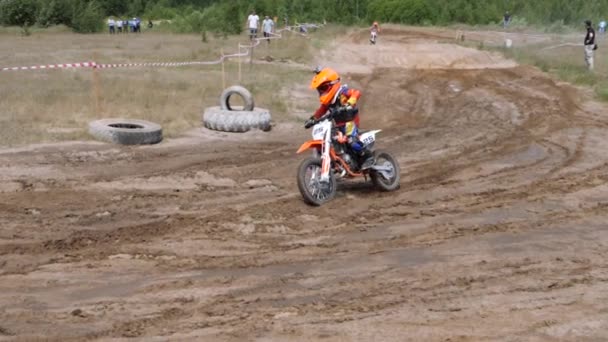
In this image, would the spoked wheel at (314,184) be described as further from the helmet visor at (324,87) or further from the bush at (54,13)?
the bush at (54,13)

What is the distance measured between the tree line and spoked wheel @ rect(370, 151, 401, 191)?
158ft

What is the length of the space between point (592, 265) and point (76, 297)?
4584 millimetres

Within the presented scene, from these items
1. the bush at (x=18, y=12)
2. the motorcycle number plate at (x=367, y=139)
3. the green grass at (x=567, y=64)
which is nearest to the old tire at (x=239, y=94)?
the motorcycle number plate at (x=367, y=139)

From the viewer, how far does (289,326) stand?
5539mm

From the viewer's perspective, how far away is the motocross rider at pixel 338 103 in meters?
9.31

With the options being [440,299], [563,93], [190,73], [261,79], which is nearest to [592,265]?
[440,299]

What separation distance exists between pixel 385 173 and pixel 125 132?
4.93 meters

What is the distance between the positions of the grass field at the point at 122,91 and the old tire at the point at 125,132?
0.41 metres

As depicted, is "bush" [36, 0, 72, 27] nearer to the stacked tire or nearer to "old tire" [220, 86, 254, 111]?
"old tire" [220, 86, 254, 111]

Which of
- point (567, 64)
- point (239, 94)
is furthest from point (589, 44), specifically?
point (239, 94)

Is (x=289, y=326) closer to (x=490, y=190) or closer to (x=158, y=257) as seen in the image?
(x=158, y=257)

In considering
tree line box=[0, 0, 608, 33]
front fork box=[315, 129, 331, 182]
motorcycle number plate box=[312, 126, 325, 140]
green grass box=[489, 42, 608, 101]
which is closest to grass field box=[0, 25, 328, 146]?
motorcycle number plate box=[312, 126, 325, 140]

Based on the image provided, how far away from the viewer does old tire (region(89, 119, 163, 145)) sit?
1279 cm

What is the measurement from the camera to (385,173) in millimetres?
10000
